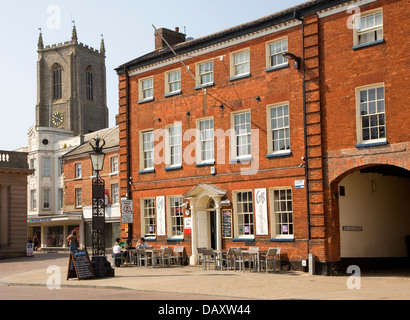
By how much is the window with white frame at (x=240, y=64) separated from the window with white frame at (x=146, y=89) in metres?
5.44

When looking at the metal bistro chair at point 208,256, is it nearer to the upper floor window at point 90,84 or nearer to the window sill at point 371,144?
the window sill at point 371,144

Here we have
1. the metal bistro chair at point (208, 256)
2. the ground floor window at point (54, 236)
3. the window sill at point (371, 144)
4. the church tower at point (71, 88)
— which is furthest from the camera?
the church tower at point (71, 88)

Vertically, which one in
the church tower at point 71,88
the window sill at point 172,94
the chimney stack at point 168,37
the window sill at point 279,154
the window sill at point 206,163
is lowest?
the window sill at point 206,163

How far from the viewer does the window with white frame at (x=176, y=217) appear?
2878 centimetres

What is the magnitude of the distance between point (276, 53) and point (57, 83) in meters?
87.7

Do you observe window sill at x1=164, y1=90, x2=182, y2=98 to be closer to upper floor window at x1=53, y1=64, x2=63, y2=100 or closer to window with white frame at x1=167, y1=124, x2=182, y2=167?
window with white frame at x1=167, y1=124, x2=182, y2=167

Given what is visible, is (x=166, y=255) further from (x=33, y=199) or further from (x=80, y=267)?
(x=33, y=199)

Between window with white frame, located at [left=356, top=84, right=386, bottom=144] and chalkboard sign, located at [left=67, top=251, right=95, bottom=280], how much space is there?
1086 centimetres

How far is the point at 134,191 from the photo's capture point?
31.0 m

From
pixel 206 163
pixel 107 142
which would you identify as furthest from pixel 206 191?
pixel 107 142

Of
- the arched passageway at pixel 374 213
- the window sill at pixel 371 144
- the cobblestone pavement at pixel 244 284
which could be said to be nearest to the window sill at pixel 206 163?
the cobblestone pavement at pixel 244 284

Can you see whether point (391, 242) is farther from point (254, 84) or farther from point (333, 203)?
point (254, 84)

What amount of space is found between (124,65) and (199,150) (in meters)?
7.23

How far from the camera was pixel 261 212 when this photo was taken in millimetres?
24891
